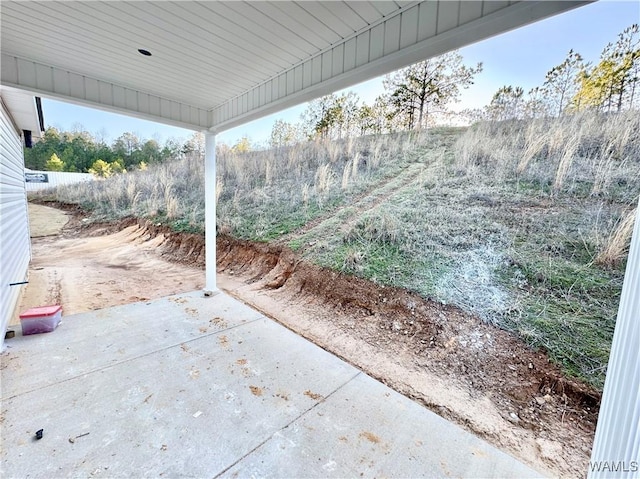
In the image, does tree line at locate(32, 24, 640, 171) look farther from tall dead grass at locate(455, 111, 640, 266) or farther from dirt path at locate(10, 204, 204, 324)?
dirt path at locate(10, 204, 204, 324)

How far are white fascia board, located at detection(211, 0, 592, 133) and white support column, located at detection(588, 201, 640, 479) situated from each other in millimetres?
1256

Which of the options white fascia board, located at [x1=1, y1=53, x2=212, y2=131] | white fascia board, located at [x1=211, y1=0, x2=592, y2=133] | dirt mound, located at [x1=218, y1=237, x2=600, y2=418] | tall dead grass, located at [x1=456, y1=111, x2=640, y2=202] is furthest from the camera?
Result: tall dead grass, located at [x1=456, y1=111, x2=640, y2=202]

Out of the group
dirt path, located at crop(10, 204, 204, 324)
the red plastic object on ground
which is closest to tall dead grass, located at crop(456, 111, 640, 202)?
dirt path, located at crop(10, 204, 204, 324)

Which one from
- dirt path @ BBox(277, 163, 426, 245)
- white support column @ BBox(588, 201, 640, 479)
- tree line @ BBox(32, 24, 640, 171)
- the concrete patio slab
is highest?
tree line @ BBox(32, 24, 640, 171)

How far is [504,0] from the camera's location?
145 cm

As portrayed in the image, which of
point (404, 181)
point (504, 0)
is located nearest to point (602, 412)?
point (504, 0)

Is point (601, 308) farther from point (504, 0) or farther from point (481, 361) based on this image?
point (504, 0)

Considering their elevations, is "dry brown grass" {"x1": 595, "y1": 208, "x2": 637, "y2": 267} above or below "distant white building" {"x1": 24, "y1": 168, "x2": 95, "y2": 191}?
below

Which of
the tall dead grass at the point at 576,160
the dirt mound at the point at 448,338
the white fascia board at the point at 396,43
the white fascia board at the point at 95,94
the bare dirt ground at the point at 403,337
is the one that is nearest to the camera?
the white fascia board at the point at 396,43

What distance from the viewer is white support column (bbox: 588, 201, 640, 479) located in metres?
0.90

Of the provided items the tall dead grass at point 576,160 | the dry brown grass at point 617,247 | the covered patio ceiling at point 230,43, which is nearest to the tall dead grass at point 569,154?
the tall dead grass at point 576,160

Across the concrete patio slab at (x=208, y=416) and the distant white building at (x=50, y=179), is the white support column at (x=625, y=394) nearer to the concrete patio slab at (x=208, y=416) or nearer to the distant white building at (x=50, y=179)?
the concrete patio slab at (x=208, y=416)

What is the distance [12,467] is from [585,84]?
8029 millimetres

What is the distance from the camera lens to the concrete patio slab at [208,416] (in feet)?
4.91
